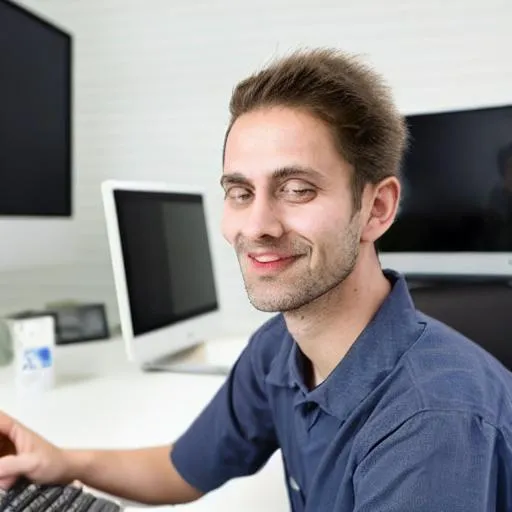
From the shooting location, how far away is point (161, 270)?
1.45 meters

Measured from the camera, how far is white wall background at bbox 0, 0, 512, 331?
1673 mm

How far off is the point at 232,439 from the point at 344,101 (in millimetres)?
519

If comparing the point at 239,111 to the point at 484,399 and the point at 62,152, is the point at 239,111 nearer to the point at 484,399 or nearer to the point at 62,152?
the point at 484,399

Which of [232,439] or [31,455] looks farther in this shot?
[232,439]

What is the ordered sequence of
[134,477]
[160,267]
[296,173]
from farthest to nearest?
1. [160,267]
2. [134,477]
3. [296,173]

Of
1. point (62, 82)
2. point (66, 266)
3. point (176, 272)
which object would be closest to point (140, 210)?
point (176, 272)

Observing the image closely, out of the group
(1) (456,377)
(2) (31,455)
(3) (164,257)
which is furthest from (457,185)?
(2) (31,455)

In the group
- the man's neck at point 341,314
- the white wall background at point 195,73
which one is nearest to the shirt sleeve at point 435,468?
the man's neck at point 341,314

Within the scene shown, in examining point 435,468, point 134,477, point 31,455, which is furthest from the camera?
point 134,477

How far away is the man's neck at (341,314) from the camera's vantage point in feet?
2.37

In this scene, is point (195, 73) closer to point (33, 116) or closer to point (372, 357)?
point (33, 116)

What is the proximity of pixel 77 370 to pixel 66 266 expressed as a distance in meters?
0.64

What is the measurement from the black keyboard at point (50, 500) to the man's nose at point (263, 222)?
35 centimetres

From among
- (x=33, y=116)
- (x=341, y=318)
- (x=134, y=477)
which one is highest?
(x=33, y=116)
